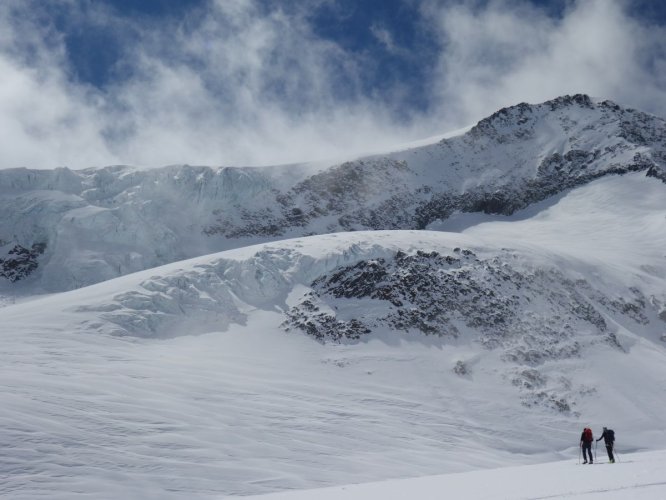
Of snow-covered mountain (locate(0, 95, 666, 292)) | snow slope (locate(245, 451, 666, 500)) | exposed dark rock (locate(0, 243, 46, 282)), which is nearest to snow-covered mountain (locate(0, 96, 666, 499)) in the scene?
exposed dark rock (locate(0, 243, 46, 282))

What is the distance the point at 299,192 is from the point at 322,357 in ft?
234

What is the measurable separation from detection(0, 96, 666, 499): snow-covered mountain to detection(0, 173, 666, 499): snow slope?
136 mm

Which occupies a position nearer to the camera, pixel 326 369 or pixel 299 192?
pixel 326 369

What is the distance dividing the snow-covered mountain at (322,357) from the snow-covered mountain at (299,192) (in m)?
1.00

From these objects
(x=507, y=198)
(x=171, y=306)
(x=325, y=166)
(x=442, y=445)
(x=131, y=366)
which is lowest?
(x=442, y=445)

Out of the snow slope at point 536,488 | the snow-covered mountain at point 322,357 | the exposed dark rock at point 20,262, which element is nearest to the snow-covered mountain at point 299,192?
the exposed dark rock at point 20,262

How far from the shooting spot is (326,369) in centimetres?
3597

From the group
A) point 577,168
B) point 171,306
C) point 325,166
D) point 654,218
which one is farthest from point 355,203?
point 171,306

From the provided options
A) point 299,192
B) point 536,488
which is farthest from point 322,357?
point 299,192

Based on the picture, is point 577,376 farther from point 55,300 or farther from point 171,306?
point 55,300

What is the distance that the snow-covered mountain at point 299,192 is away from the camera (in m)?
83.0

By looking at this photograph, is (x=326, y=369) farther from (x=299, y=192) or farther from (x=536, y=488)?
(x=299, y=192)

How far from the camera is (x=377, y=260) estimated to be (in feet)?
155

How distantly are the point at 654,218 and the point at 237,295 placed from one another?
61181 mm
